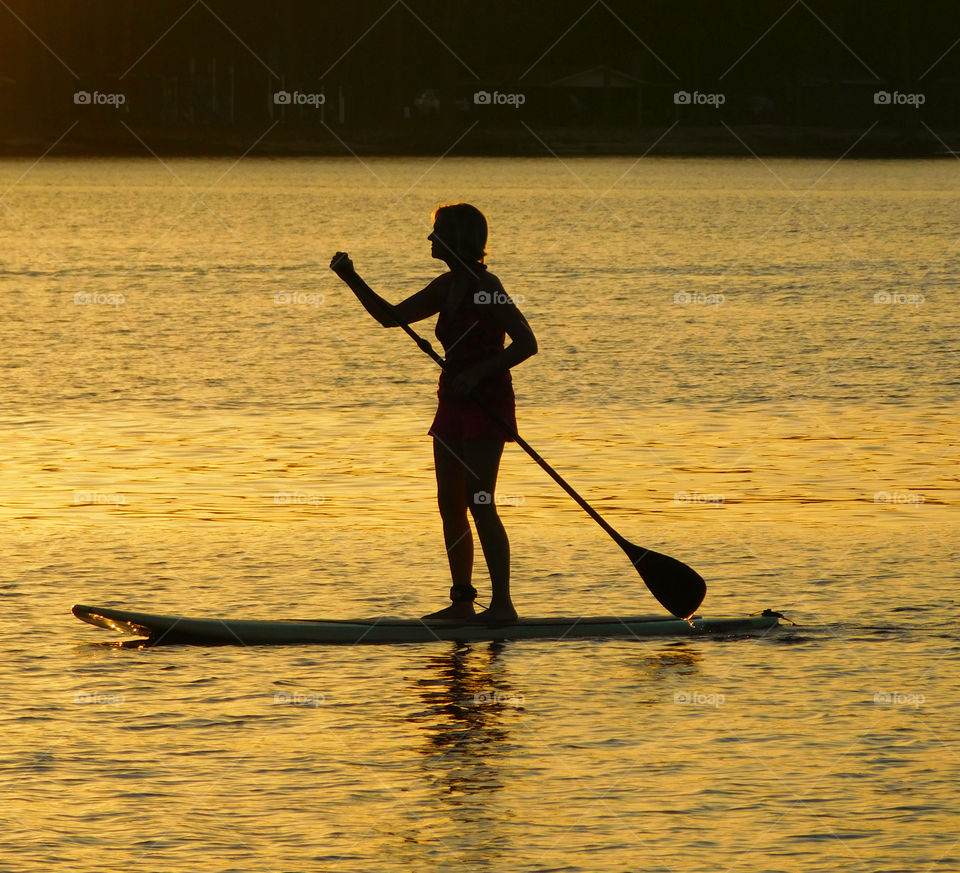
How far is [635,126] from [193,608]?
329 feet

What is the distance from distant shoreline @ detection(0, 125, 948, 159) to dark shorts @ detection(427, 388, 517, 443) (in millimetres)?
85759

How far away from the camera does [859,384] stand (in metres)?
18.0

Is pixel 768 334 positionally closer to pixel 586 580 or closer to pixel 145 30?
pixel 586 580

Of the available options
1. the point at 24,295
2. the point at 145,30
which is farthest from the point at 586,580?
the point at 145,30

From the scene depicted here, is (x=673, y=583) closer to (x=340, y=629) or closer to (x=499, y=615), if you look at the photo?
(x=499, y=615)

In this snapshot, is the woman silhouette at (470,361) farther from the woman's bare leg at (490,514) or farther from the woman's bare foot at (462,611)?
the woman's bare foot at (462,611)

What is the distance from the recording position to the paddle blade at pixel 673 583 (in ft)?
28.8

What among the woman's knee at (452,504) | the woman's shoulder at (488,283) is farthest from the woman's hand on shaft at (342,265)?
the woman's knee at (452,504)

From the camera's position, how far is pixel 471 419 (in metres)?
8.45

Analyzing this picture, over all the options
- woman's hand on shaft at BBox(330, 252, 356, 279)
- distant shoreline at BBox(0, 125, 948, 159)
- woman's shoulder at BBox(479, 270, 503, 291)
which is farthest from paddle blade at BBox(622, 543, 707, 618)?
distant shoreline at BBox(0, 125, 948, 159)

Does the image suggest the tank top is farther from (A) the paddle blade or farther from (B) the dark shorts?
(A) the paddle blade

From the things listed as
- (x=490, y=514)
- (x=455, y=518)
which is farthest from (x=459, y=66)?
(x=490, y=514)

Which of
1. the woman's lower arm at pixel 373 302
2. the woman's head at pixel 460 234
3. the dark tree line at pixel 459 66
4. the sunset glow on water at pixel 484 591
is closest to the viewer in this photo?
the sunset glow on water at pixel 484 591

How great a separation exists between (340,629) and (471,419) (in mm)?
1042
